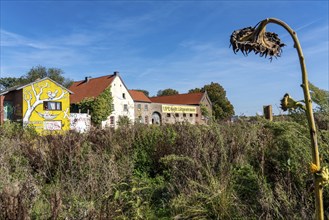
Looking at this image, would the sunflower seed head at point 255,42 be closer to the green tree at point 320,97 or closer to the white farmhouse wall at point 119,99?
the green tree at point 320,97

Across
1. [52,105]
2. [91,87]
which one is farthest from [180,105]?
[52,105]

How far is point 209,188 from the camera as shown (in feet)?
11.1

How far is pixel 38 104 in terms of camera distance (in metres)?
33.8

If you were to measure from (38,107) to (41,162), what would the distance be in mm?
30816

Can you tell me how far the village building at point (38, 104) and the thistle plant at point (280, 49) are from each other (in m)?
32.7

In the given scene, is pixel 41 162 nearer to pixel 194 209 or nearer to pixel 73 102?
pixel 194 209

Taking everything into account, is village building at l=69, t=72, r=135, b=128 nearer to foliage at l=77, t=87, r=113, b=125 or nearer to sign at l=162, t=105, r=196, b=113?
foliage at l=77, t=87, r=113, b=125

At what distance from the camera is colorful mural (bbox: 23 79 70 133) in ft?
108

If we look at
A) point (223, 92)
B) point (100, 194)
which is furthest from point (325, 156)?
point (223, 92)

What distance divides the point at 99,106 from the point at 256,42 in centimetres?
3973

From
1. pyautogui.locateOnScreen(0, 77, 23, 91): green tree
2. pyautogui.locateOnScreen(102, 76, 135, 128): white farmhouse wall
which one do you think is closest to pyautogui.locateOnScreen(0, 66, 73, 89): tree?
pyautogui.locateOnScreen(0, 77, 23, 91): green tree

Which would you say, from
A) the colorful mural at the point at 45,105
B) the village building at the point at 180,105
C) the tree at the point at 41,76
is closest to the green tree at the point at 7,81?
the tree at the point at 41,76

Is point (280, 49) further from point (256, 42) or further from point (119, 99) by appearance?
point (119, 99)

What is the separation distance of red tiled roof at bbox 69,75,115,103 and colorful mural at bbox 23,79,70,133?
23.6ft
